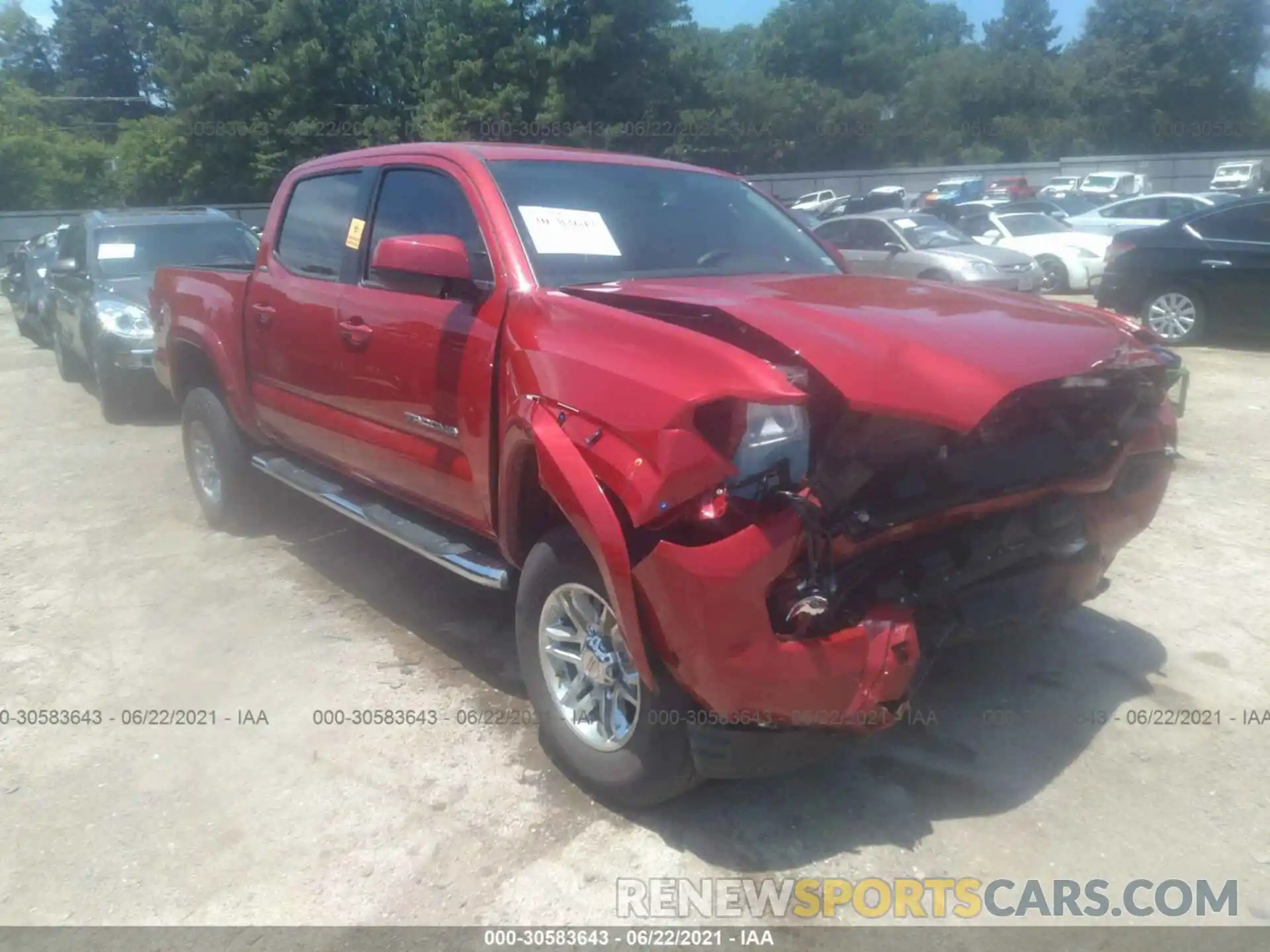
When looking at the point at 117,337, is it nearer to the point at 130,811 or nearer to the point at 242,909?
the point at 130,811

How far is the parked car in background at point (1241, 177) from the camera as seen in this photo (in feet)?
117

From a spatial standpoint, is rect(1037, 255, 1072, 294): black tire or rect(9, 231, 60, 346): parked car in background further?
rect(1037, 255, 1072, 294): black tire

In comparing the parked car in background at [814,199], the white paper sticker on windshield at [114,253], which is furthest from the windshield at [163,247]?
the parked car in background at [814,199]

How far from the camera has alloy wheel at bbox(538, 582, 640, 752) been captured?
315cm

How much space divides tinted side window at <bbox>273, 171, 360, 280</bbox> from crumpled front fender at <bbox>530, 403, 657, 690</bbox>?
7.09ft

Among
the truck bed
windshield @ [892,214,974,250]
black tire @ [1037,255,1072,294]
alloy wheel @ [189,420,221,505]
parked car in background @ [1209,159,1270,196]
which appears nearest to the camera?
the truck bed

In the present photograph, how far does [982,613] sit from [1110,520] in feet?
2.34

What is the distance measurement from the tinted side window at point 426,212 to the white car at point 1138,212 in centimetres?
1824

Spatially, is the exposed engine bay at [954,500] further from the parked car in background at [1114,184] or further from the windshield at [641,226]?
the parked car in background at [1114,184]

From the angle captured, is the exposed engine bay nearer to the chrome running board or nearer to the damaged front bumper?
the damaged front bumper

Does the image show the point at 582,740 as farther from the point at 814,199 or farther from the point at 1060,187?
the point at 1060,187

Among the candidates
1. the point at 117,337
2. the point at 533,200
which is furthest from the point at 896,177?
the point at 533,200

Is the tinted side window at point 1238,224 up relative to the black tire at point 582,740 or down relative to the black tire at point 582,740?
up

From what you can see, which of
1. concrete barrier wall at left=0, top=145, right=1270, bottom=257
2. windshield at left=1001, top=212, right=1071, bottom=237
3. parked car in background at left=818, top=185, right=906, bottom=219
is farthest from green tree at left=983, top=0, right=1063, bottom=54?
windshield at left=1001, top=212, right=1071, bottom=237
